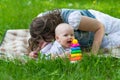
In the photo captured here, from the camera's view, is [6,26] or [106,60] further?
[6,26]

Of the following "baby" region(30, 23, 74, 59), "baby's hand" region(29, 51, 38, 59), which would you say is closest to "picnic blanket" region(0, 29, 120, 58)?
"baby's hand" region(29, 51, 38, 59)

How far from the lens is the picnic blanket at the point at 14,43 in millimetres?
5674

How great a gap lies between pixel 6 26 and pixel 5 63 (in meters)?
2.01

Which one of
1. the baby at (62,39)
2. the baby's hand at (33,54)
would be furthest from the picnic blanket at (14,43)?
the baby at (62,39)

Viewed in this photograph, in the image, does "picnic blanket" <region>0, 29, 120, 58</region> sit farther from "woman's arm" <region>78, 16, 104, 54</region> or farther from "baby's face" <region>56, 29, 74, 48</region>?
"baby's face" <region>56, 29, 74, 48</region>

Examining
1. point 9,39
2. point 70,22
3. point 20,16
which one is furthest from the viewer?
point 20,16

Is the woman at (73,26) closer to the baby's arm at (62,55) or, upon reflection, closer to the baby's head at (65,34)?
the baby's head at (65,34)

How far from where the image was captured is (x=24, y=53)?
577 cm

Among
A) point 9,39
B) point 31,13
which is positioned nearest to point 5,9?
point 31,13

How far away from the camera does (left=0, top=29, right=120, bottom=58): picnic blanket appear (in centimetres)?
547

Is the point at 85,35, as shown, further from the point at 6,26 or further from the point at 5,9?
the point at 5,9

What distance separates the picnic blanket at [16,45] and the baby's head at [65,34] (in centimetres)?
40

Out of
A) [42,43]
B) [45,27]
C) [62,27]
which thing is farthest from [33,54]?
[62,27]

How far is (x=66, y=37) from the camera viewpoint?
5.31 metres
